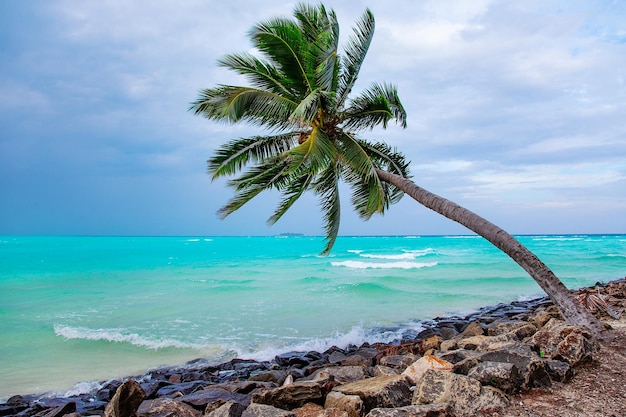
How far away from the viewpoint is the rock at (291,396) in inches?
198

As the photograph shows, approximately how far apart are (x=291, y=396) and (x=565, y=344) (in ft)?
12.2

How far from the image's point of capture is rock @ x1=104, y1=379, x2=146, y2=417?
494 cm

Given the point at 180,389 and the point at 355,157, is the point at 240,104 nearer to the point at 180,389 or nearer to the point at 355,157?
the point at 355,157

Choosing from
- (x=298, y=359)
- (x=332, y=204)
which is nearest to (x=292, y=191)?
(x=332, y=204)

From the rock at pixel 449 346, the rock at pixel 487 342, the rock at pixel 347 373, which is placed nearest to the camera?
the rock at pixel 347 373

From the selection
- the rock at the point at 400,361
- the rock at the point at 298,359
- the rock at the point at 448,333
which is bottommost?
the rock at the point at 298,359

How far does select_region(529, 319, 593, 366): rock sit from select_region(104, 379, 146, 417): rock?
535 centimetres

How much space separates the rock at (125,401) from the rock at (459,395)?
325cm

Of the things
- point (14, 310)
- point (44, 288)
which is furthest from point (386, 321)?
point (44, 288)

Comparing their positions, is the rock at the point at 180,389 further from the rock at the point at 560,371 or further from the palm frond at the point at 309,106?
the rock at the point at 560,371

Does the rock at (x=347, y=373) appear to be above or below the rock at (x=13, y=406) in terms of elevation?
above

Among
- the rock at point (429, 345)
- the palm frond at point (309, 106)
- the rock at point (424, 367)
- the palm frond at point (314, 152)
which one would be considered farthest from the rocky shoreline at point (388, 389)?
the palm frond at point (309, 106)

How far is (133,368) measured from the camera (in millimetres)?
10211

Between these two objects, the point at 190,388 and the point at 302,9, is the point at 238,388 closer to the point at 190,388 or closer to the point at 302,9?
the point at 190,388
